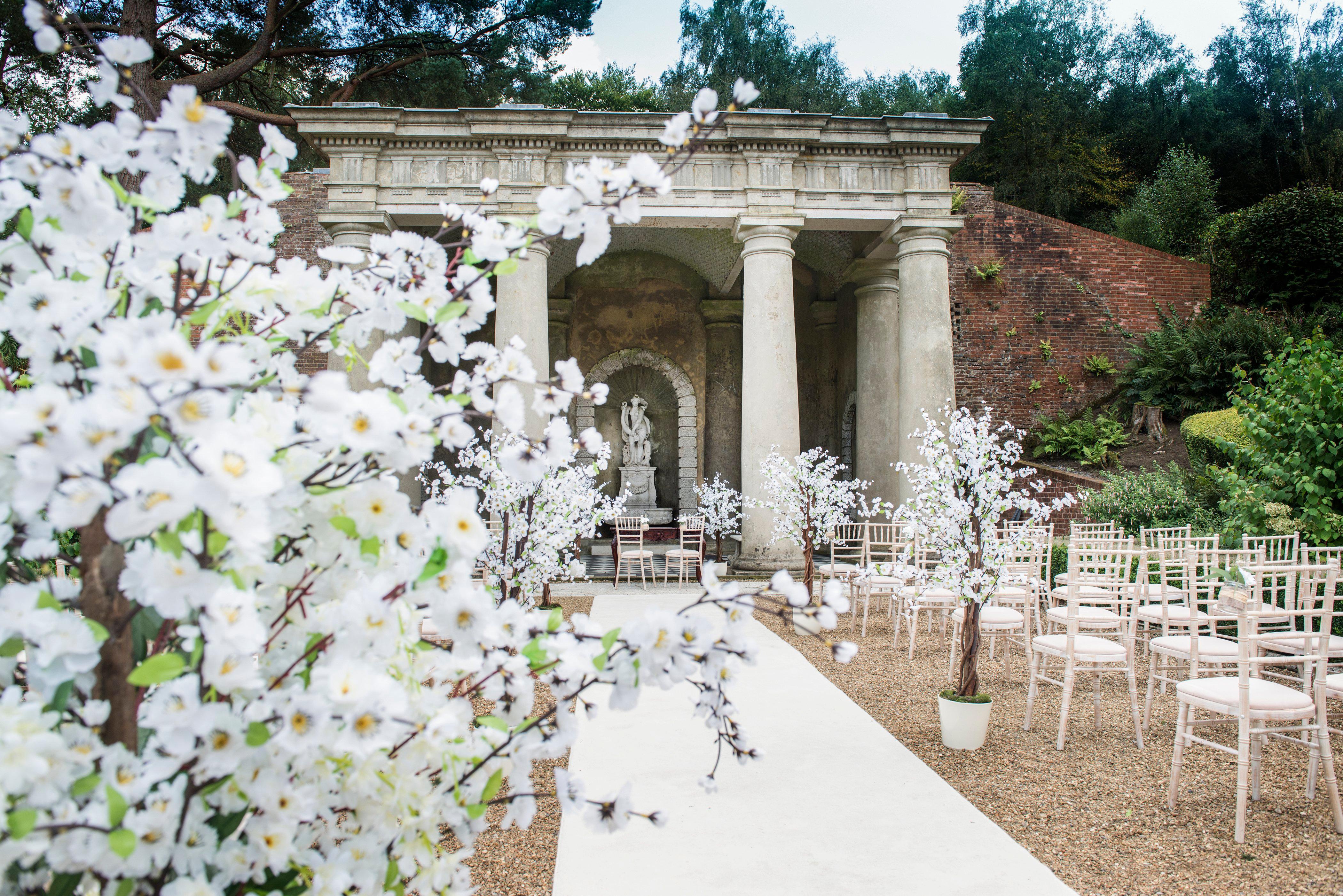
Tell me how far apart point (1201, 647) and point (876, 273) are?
948 cm

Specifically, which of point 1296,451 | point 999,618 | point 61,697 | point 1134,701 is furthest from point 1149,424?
point 61,697

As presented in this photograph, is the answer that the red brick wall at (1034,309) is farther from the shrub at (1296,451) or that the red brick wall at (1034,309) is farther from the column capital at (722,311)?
the shrub at (1296,451)

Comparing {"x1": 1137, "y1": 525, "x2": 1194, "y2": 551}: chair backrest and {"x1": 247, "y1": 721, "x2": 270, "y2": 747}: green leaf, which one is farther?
{"x1": 1137, "y1": 525, "x2": 1194, "y2": 551}: chair backrest

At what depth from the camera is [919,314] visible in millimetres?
11125

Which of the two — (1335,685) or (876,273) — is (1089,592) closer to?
(1335,685)

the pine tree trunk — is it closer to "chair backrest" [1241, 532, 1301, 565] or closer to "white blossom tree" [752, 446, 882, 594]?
"chair backrest" [1241, 532, 1301, 565]

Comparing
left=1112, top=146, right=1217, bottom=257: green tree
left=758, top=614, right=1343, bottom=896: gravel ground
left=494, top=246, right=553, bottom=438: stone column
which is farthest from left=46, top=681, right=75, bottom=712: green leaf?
left=1112, top=146, right=1217, bottom=257: green tree

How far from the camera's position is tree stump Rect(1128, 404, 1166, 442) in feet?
46.6

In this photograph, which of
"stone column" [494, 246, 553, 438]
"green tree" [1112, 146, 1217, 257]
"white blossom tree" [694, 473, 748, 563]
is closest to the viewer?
"white blossom tree" [694, 473, 748, 563]

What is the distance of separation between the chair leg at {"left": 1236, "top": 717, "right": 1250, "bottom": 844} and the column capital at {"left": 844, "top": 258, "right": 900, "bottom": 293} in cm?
1015

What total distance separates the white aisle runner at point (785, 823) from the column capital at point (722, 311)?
41.3 ft

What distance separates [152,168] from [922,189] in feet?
38.0

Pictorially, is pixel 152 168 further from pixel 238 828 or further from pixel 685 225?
pixel 685 225

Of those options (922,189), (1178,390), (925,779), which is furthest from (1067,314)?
(925,779)
